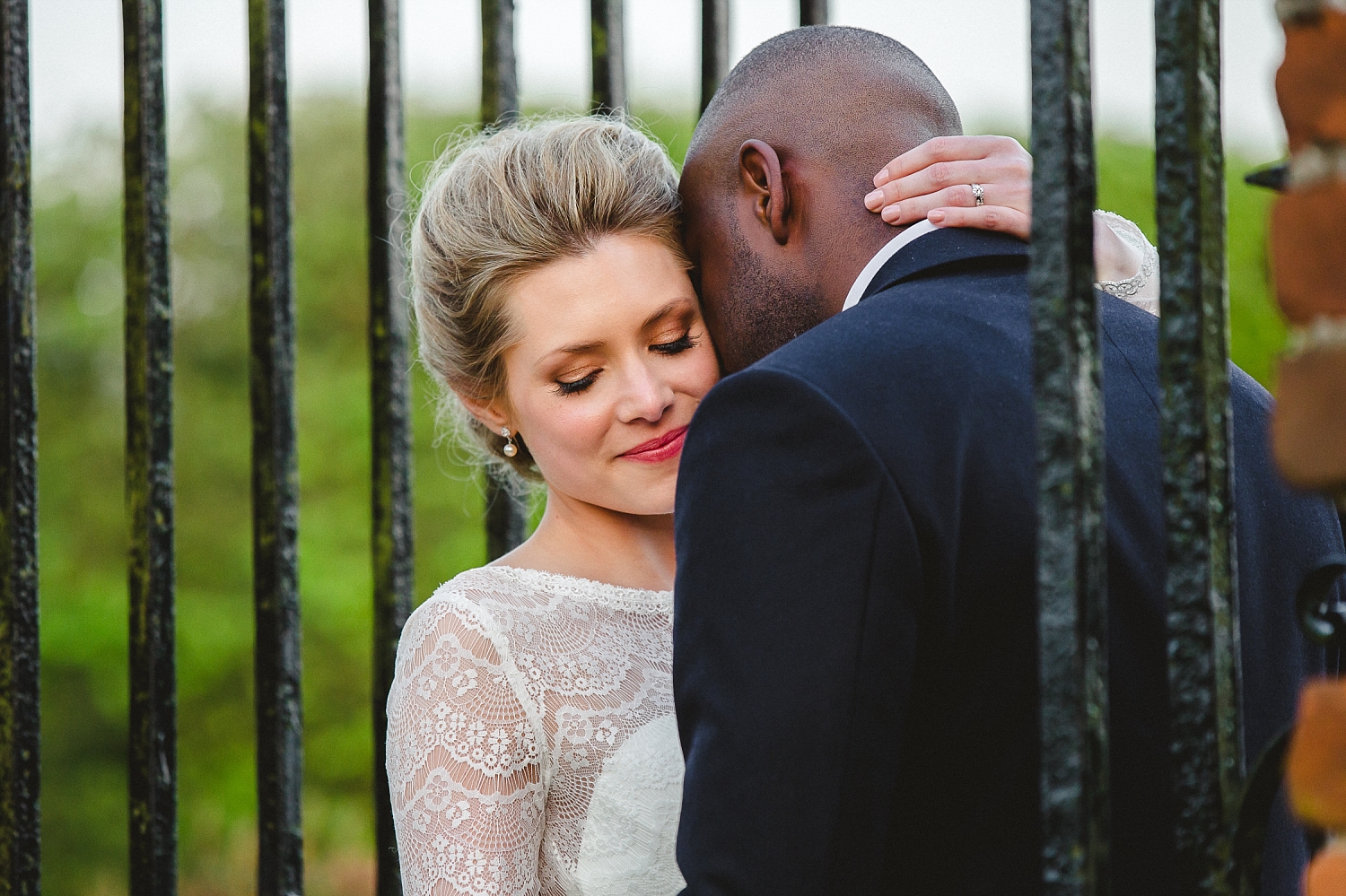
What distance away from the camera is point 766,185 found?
192 centimetres

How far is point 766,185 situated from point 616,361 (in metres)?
0.48

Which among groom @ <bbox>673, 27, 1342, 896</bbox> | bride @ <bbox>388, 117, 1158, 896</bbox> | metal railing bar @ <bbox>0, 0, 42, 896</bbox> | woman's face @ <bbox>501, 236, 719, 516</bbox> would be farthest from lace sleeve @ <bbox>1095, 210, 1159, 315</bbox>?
metal railing bar @ <bbox>0, 0, 42, 896</bbox>

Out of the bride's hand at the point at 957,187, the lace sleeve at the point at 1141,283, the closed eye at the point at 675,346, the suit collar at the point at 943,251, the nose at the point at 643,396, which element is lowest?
the nose at the point at 643,396

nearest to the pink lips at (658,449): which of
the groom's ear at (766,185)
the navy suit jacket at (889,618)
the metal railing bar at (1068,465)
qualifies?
the groom's ear at (766,185)

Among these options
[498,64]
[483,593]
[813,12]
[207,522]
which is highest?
[813,12]

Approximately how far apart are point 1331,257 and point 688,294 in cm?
160

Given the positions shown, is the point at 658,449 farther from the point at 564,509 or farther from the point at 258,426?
the point at 258,426

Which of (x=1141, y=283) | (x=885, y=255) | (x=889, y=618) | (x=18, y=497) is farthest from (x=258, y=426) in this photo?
(x=1141, y=283)

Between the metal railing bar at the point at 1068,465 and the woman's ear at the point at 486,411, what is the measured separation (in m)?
1.67

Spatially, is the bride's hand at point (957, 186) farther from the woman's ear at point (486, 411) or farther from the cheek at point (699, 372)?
the woman's ear at point (486, 411)

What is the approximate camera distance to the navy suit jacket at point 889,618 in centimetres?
120

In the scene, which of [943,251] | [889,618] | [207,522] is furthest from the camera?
[207,522]

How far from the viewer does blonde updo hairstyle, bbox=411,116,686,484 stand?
7.51 feet

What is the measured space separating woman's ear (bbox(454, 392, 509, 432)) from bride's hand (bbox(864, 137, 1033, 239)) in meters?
1.01
